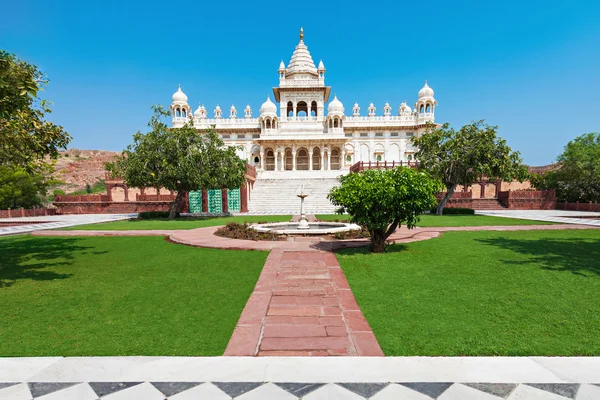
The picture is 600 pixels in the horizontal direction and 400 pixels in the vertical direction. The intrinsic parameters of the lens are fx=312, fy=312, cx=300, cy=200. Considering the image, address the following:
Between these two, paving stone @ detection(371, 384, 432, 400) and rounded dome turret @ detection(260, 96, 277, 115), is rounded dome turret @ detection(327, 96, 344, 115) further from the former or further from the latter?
paving stone @ detection(371, 384, 432, 400)

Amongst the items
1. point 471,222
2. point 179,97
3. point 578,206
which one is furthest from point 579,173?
point 179,97

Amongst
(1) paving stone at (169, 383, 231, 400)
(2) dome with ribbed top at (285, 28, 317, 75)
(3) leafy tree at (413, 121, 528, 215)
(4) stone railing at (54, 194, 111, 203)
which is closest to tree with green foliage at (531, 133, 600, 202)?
(3) leafy tree at (413, 121, 528, 215)

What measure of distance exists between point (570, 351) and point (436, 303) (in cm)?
148

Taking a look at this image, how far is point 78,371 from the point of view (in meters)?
2.77

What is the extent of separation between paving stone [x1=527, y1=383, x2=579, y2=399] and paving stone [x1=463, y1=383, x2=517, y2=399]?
0.60 ft

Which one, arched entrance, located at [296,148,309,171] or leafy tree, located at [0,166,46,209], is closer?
leafy tree, located at [0,166,46,209]

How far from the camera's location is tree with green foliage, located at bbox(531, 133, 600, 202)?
80.5 ft

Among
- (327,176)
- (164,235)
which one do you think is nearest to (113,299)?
(164,235)

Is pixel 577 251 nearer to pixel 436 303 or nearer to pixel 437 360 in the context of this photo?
pixel 436 303

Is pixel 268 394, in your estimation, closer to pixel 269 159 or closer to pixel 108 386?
pixel 108 386

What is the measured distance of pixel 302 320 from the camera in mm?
3824

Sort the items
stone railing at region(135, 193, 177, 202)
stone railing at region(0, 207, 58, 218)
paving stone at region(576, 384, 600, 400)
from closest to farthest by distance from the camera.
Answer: paving stone at region(576, 384, 600, 400) → stone railing at region(0, 207, 58, 218) → stone railing at region(135, 193, 177, 202)

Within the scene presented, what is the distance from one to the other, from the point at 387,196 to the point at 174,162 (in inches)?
560

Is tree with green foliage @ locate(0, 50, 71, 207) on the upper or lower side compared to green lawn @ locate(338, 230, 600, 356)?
upper
